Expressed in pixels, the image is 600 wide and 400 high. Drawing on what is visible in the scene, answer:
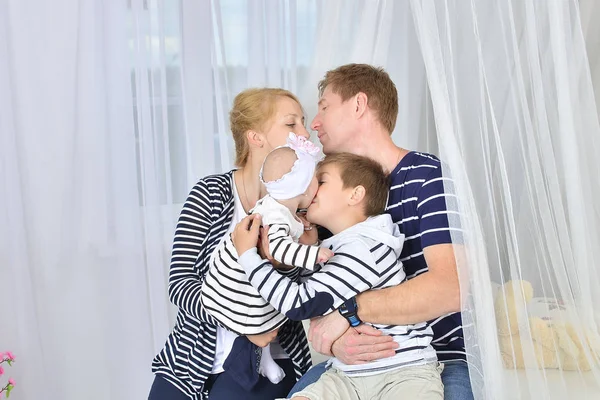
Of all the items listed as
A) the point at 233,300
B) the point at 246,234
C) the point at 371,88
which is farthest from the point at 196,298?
the point at 371,88

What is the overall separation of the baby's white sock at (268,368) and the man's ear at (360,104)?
25.1 inches

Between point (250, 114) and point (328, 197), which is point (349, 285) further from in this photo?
point (250, 114)

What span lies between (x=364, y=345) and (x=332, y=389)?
120 mm

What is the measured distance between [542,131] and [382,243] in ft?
1.39

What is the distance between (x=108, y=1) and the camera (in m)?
2.64

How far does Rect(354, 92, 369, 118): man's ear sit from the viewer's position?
208cm

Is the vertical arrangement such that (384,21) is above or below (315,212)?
above

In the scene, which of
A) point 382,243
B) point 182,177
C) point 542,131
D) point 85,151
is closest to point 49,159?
point 85,151

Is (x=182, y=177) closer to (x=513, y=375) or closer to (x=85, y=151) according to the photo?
(x=85, y=151)

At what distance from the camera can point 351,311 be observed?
1.83 m

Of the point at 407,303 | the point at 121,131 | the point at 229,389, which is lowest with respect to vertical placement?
the point at 229,389

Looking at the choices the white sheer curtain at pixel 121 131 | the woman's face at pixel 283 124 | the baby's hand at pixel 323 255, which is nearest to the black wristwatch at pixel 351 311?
the baby's hand at pixel 323 255

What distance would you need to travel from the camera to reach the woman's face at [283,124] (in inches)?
84.2

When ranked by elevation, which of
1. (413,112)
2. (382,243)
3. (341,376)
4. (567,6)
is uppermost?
(567,6)
